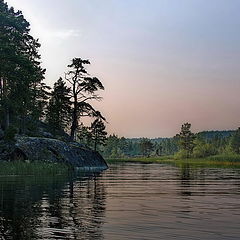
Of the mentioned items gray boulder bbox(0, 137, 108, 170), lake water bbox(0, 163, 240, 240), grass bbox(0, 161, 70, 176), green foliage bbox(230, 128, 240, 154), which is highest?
green foliage bbox(230, 128, 240, 154)

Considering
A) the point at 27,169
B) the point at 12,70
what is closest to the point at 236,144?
the point at 12,70

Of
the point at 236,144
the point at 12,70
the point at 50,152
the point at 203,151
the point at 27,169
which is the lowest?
the point at 27,169

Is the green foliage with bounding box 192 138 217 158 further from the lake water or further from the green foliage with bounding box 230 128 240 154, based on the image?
the lake water

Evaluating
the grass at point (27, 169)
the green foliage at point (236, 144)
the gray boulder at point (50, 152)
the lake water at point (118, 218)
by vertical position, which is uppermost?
the green foliage at point (236, 144)

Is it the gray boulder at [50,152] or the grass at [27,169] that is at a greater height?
the gray boulder at [50,152]

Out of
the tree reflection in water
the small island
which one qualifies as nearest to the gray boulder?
the small island

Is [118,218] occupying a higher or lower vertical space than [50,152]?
lower

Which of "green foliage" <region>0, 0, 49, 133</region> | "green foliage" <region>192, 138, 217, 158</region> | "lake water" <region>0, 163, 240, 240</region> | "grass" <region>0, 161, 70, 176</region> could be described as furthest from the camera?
"green foliage" <region>192, 138, 217, 158</region>

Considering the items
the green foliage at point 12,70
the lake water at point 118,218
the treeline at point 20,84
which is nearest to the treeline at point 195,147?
the treeline at point 20,84

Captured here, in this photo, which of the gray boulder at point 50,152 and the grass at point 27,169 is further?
the gray boulder at point 50,152

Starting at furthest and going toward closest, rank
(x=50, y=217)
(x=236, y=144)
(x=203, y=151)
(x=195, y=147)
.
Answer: (x=236, y=144)
(x=195, y=147)
(x=203, y=151)
(x=50, y=217)

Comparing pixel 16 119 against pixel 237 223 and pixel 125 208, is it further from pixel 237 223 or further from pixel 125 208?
pixel 237 223

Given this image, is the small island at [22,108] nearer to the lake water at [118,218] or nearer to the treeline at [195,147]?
the lake water at [118,218]

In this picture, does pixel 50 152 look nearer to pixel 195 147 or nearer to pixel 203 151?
pixel 203 151
